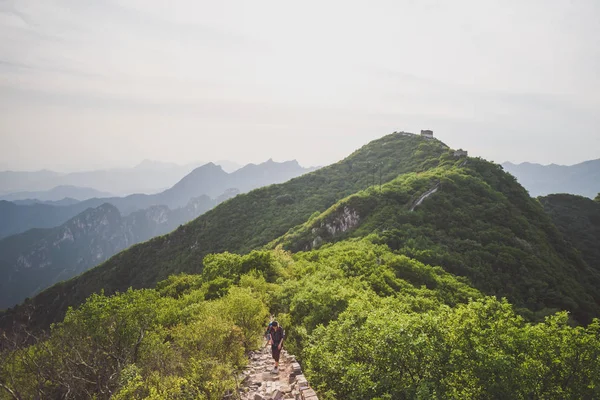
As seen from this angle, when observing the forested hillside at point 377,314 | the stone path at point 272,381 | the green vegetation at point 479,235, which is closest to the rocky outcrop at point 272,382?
the stone path at point 272,381

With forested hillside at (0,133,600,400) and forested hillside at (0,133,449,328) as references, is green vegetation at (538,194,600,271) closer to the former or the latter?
forested hillside at (0,133,600,400)

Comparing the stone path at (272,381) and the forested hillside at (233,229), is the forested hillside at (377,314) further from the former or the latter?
the forested hillside at (233,229)

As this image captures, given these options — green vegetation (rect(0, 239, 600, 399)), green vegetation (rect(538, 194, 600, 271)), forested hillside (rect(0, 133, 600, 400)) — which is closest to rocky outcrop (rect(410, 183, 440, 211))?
forested hillside (rect(0, 133, 600, 400))

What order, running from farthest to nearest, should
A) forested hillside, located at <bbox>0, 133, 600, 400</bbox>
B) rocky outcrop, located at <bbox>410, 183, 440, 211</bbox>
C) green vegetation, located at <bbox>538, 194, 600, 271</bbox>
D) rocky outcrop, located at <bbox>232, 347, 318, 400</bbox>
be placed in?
green vegetation, located at <bbox>538, 194, 600, 271</bbox> → rocky outcrop, located at <bbox>410, 183, 440, 211</bbox> → rocky outcrop, located at <bbox>232, 347, 318, 400</bbox> → forested hillside, located at <bbox>0, 133, 600, 400</bbox>

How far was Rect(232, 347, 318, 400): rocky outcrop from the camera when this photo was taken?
14.0 metres

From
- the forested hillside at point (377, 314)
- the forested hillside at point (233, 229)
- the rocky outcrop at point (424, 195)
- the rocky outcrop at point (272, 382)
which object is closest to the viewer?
the forested hillside at point (377, 314)

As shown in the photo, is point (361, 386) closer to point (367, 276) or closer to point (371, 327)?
point (371, 327)

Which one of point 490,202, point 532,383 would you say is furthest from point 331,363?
point 490,202

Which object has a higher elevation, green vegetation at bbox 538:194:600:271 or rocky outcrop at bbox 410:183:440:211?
rocky outcrop at bbox 410:183:440:211

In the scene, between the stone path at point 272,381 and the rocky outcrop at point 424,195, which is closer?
the stone path at point 272,381

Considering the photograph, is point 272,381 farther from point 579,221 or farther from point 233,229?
point 579,221

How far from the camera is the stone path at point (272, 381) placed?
14.1 m

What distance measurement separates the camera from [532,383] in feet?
39.6

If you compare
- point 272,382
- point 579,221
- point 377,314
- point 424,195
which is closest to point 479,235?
point 424,195
